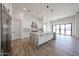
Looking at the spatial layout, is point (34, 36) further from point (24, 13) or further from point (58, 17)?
point (58, 17)

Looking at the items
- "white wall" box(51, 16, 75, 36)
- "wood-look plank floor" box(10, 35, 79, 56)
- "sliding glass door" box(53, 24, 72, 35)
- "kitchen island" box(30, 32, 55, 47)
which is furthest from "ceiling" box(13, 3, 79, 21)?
"wood-look plank floor" box(10, 35, 79, 56)

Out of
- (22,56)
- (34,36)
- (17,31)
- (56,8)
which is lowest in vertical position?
(22,56)

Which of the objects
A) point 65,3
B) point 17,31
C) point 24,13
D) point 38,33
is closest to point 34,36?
point 38,33

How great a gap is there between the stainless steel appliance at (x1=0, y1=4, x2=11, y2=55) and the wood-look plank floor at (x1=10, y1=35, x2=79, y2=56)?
0.19m

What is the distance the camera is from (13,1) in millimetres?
2633

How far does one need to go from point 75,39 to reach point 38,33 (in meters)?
1.30

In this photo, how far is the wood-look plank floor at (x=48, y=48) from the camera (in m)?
2.64

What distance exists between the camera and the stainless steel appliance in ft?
7.85

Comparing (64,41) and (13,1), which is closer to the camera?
(13,1)

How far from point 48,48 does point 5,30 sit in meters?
1.50

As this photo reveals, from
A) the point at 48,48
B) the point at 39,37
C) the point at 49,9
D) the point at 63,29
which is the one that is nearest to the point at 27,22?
the point at 39,37

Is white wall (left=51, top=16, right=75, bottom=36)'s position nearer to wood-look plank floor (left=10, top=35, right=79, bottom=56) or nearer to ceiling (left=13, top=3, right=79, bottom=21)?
ceiling (left=13, top=3, right=79, bottom=21)

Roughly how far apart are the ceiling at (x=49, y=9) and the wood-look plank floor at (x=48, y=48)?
888 mm

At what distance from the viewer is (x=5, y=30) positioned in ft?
8.34
